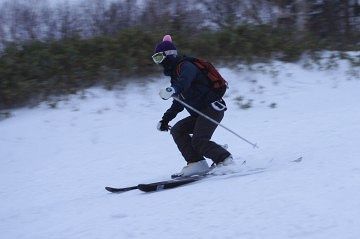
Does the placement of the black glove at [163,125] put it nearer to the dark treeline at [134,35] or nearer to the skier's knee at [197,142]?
the skier's knee at [197,142]

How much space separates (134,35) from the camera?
1215 centimetres

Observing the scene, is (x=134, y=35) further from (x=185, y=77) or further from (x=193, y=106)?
(x=185, y=77)

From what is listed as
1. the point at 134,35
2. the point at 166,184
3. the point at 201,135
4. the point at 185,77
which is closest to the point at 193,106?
the point at 201,135

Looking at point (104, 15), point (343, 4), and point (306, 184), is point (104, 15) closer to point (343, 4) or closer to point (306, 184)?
point (343, 4)

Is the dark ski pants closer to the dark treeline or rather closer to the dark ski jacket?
the dark ski jacket

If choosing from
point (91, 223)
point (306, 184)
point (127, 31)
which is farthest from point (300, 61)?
point (91, 223)

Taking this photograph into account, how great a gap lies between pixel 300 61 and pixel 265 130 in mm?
3258

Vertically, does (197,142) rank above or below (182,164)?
above

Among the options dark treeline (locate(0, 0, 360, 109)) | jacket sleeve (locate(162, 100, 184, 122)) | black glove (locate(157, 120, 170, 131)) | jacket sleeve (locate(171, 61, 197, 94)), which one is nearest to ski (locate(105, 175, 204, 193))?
black glove (locate(157, 120, 170, 131))

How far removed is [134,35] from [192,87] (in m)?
5.70

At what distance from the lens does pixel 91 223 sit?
18.2 ft

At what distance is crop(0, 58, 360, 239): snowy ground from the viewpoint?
5.05 meters

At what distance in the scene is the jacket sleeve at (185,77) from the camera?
252 inches

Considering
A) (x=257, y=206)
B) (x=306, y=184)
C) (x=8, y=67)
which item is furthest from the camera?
(x=8, y=67)
